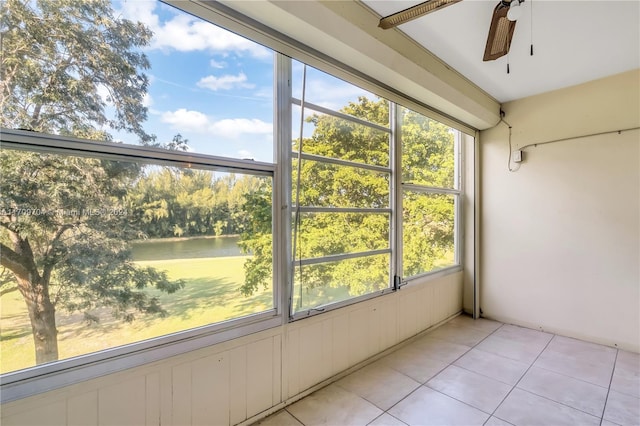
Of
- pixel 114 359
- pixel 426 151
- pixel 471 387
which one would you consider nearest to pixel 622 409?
pixel 471 387

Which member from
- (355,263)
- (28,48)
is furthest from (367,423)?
(28,48)

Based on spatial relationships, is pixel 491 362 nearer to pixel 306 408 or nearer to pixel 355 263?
pixel 355 263

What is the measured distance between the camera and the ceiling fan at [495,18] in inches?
59.2

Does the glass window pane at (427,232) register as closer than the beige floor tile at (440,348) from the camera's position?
No

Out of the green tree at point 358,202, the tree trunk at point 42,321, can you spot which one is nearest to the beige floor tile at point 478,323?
the green tree at point 358,202

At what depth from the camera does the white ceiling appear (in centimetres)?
188

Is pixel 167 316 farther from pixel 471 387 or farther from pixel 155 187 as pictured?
pixel 471 387

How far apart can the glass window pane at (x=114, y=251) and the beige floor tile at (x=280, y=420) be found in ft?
2.26

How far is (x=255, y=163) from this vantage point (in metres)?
1.77

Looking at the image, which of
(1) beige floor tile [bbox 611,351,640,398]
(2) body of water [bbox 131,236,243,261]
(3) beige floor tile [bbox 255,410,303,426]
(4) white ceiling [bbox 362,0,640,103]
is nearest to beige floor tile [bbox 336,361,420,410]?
(3) beige floor tile [bbox 255,410,303,426]

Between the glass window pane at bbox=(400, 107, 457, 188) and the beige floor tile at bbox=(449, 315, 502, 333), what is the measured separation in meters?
1.70

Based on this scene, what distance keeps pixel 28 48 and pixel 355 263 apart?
2.27m

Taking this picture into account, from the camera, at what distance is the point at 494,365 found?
246 centimetres

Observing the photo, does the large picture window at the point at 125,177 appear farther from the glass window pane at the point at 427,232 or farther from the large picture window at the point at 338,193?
the glass window pane at the point at 427,232
